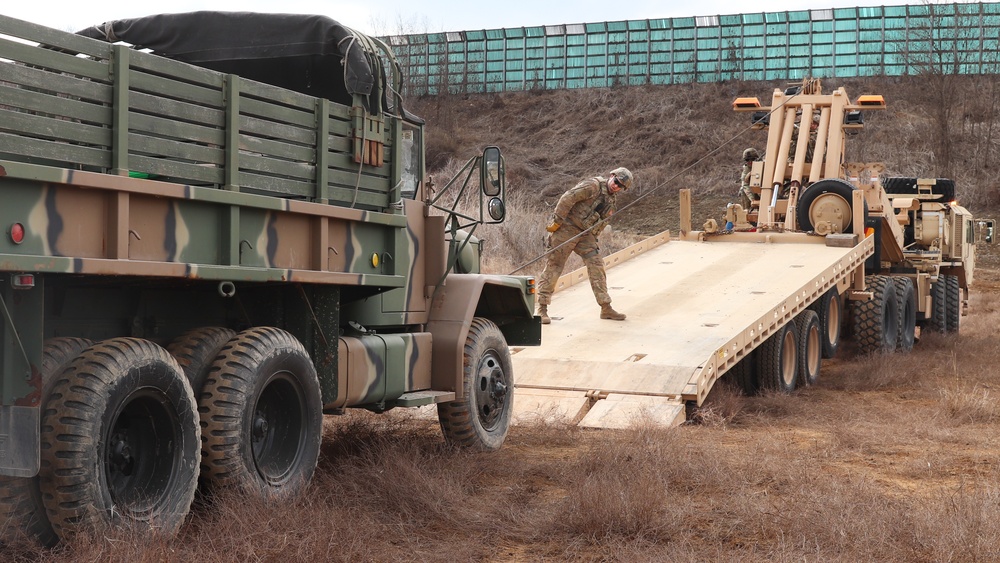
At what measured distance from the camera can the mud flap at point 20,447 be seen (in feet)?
14.2

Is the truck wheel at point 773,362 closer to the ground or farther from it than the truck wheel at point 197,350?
closer to the ground

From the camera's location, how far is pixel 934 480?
7.33 metres

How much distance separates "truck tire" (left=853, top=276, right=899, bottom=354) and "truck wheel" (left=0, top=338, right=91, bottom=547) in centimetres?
1200

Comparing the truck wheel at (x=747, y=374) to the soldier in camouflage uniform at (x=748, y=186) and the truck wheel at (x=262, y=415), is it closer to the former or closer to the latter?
the soldier in camouflage uniform at (x=748, y=186)

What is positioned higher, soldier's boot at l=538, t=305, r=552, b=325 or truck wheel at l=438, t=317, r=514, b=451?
soldier's boot at l=538, t=305, r=552, b=325

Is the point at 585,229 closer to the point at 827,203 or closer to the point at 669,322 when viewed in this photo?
the point at 669,322

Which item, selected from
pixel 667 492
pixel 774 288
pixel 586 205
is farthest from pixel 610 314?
pixel 667 492

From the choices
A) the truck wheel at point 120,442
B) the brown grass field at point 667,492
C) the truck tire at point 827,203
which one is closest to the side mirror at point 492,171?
the brown grass field at point 667,492

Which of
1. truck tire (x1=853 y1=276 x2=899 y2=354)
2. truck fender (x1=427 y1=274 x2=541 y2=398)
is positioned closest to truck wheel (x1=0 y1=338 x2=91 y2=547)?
truck fender (x1=427 y1=274 x2=541 y2=398)

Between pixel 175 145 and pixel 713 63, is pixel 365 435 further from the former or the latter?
pixel 713 63

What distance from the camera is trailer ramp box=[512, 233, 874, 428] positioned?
964cm

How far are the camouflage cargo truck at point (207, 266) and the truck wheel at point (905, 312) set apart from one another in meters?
9.78

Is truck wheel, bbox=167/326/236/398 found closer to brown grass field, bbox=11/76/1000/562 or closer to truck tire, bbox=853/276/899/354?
brown grass field, bbox=11/76/1000/562

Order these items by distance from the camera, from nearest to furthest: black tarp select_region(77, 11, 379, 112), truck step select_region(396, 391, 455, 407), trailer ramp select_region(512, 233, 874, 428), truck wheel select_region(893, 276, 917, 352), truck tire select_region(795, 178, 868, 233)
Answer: black tarp select_region(77, 11, 379, 112) → truck step select_region(396, 391, 455, 407) → trailer ramp select_region(512, 233, 874, 428) → truck tire select_region(795, 178, 868, 233) → truck wheel select_region(893, 276, 917, 352)
